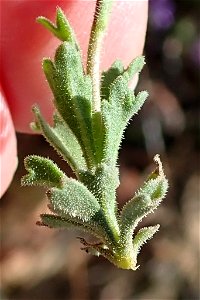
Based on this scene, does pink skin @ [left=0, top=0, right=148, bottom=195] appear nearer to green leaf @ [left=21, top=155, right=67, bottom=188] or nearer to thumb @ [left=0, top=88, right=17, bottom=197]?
thumb @ [left=0, top=88, right=17, bottom=197]

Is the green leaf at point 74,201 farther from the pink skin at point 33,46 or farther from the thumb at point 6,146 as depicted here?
the thumb at point 6,146

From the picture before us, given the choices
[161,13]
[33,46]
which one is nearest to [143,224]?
[161,13]

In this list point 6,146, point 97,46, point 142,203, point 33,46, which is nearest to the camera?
point 142,203

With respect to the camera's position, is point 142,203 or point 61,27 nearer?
point 142,203

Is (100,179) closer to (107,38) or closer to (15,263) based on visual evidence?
(107,38)

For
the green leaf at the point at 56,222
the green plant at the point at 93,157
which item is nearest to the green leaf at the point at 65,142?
the green plant at the point at 93,157

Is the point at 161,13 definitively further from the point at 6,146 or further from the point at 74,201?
the point at 74,201

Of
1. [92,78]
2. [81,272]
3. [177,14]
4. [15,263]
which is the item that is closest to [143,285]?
[81,272]
